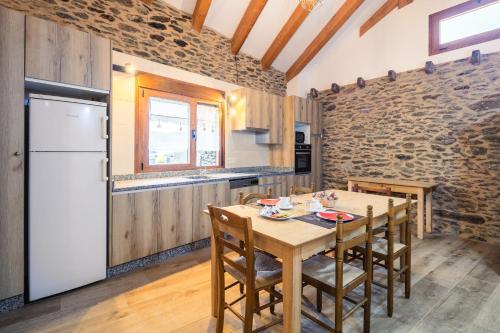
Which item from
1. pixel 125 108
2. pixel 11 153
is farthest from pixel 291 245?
pixel 125 108

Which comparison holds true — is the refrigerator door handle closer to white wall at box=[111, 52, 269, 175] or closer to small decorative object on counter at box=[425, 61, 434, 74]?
white wall at box=[111, 52, 269, 175]

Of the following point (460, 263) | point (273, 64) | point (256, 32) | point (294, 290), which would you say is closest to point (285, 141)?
point (273, 64)

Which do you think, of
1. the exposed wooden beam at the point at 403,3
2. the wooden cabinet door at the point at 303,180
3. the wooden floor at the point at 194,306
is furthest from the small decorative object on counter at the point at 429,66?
the wooden floor at the point at 194,306

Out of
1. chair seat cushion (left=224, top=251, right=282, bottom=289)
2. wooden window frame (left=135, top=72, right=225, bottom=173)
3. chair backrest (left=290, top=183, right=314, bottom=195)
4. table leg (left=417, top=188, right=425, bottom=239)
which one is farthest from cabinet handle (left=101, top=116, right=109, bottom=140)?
table leg (left=417, top=188, right=425, bottom=239)

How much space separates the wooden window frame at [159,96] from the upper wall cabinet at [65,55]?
2.92 ft

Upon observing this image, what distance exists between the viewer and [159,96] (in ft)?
11.7

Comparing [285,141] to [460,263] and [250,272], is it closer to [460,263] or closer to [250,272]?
[460,263]

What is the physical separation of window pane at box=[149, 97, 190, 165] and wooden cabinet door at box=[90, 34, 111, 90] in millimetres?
1025

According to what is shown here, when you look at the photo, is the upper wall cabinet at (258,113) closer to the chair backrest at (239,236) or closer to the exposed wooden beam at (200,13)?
the exposed wooden beam at (200,13)

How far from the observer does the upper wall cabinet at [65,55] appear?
2.07 metres

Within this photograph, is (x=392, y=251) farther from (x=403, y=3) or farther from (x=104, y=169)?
(x=403, y=3)

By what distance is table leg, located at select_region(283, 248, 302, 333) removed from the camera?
55.8 inches

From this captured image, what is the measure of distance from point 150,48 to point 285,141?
108 inches

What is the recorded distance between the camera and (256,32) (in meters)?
4.45
